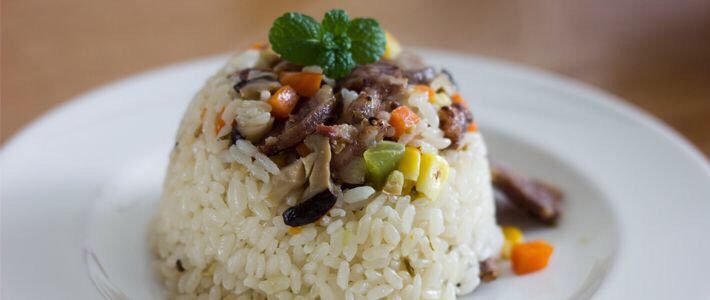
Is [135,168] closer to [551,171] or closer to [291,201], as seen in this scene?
[291,201]

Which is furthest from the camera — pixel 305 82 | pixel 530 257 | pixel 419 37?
pixel 419 37

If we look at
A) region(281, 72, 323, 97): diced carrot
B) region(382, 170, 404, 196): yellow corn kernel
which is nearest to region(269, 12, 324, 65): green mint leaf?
region(281, 72, 323, 97): diced carrot

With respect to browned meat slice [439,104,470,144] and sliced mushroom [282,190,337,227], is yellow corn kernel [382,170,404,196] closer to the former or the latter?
sliced mushroom [282,190,337,227]

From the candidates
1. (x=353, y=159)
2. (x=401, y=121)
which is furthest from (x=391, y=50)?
(x=353, y=159)

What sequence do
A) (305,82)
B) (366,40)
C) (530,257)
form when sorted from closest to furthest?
(305,82) < (366,40) < (530,257)

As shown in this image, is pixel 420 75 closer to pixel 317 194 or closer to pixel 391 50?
pixel 391 50
